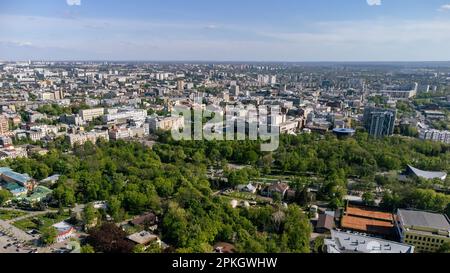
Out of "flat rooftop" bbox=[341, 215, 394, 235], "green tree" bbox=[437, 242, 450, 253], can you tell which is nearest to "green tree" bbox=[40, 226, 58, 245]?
"flat rooftop" bbox=[341, 215, 394, 235]

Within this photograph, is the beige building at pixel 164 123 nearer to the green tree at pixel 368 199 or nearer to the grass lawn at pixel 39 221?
the grass lawn at pixel 39 221

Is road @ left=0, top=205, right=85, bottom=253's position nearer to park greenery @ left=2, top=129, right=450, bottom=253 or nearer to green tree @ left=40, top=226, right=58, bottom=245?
green tree @ left=40, top=226, right=58, bottom=245

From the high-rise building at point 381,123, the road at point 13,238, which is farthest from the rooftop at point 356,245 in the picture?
the high-rise building at point 381,123

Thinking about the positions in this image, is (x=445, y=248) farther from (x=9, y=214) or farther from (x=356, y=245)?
(x=9, y=214)

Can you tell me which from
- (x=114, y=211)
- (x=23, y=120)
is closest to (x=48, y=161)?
(x=114, y=211)
